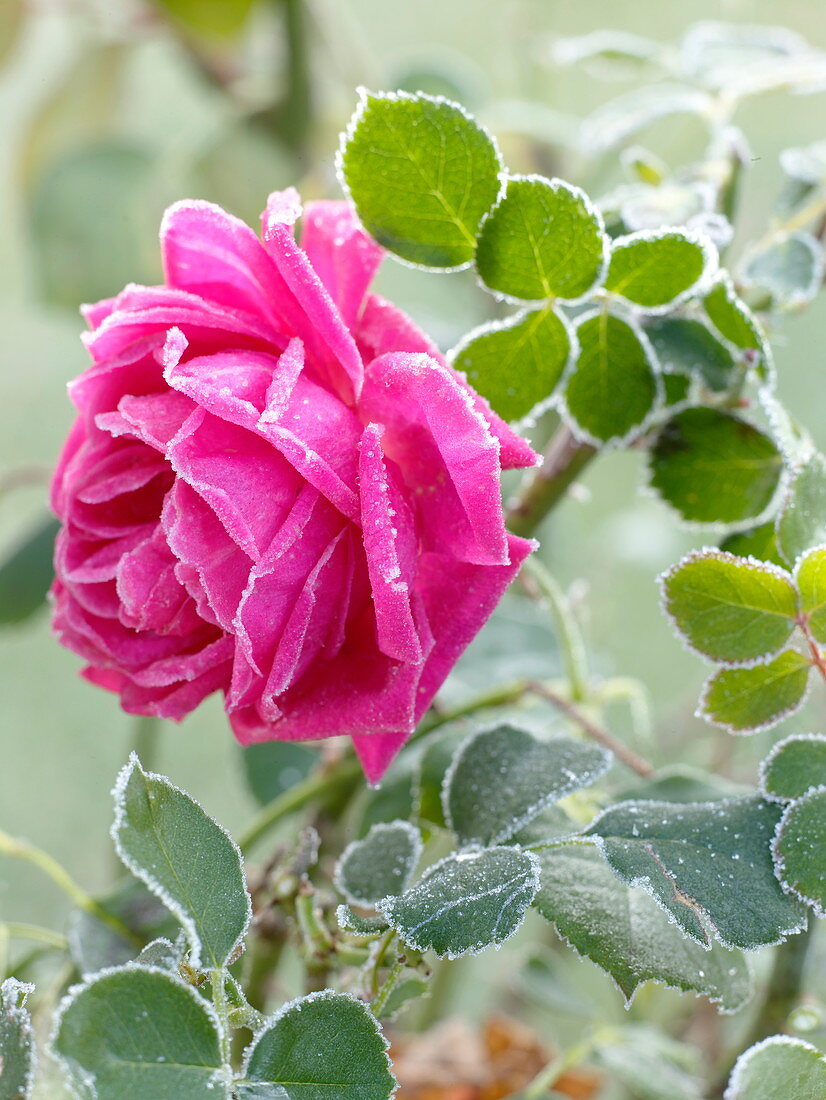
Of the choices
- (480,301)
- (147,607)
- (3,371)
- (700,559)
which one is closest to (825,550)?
(700,559)

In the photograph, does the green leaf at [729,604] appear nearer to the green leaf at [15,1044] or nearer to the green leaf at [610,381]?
the green leaf at [610,381]

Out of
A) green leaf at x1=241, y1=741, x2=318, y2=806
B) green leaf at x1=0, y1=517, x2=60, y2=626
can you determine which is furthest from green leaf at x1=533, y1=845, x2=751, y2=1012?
green leaf at x1=0, y1=517, x2=60, y2=626

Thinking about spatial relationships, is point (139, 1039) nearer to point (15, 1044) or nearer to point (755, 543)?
point (15, 1044)

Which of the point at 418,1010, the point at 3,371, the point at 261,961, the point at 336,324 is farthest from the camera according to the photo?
the point at 3,371

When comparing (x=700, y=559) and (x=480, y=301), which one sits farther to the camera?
(x=480, y=301)

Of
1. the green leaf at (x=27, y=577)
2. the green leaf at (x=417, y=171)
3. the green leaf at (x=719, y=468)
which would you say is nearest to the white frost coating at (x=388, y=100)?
the green leaf at (x=417, y=171)

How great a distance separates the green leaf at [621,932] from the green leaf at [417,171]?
0.16m

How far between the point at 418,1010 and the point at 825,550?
0.53 metres

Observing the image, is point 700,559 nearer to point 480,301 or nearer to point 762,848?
point 762,848

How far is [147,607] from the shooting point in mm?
256

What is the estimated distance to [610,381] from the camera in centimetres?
32

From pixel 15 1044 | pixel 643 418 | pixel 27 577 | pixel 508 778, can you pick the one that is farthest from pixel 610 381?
pixel 27 577

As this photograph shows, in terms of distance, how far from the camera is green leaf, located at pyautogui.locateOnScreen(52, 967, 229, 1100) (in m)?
0.20

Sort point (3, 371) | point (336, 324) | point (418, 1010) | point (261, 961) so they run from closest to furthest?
point (336, 324)
point (261, 961)
point (418, 1010)
point (3, 371)
